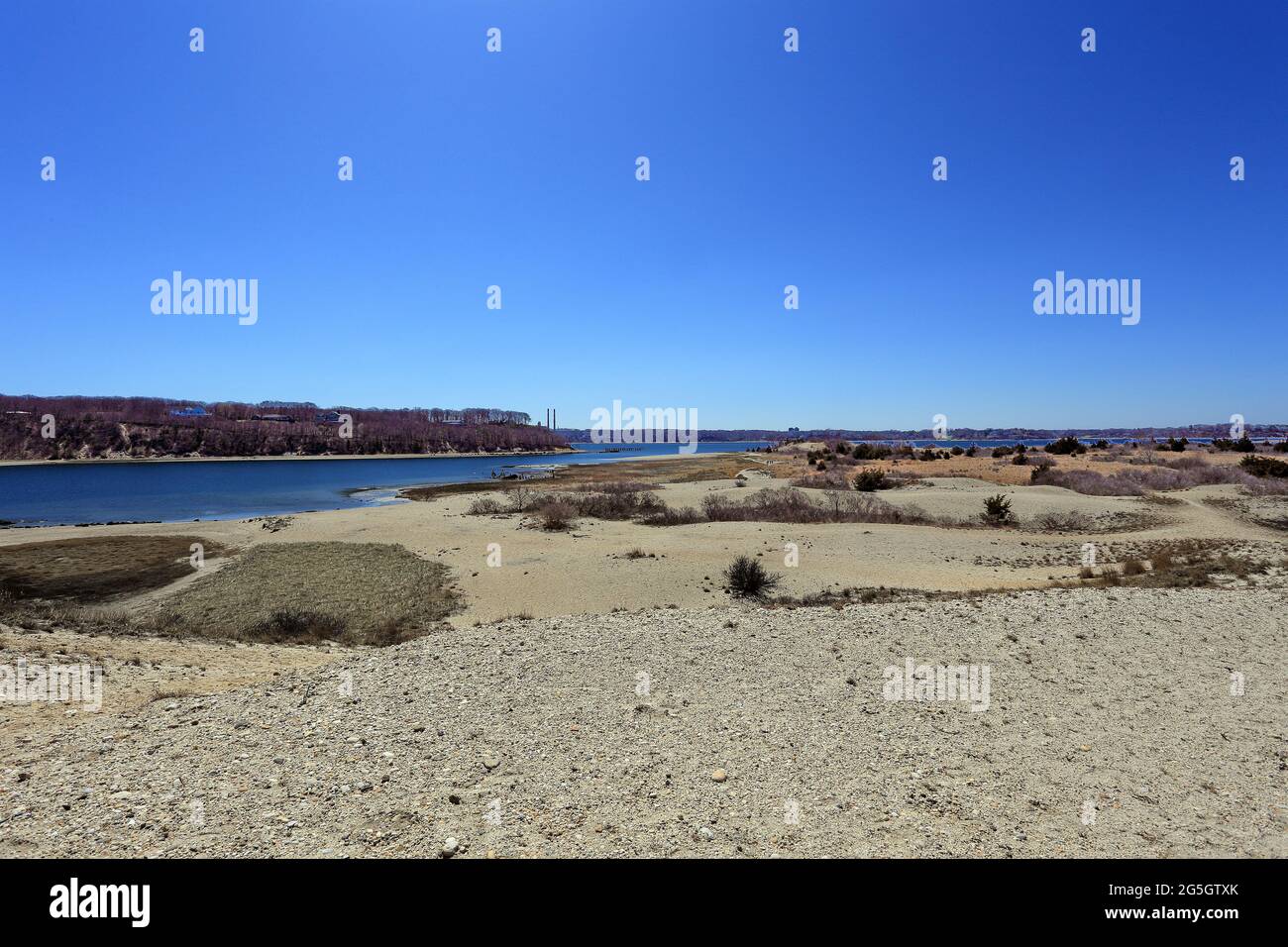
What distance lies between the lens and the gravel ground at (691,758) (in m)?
4.71

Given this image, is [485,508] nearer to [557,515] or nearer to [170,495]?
[557,515]

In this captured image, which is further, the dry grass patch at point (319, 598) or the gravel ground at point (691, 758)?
the dry grass patch at point (319, 598)

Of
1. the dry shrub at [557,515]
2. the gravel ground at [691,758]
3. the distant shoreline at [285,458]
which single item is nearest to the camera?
the gravel ground at [691,758]

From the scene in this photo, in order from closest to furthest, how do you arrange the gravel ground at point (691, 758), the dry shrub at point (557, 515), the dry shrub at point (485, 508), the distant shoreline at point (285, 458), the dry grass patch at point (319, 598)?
1. the gravel ground at point (691, 758)
2. the dry grass patch at point (319, 598)
3. the dry shrub at point (557, 515)
4. the dry shrub at point (485, 508)
5. the distant shoreline at point (285, 458)

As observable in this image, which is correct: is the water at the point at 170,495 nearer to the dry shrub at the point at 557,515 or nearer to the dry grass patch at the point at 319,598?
the dry shrub at the point at 557,515

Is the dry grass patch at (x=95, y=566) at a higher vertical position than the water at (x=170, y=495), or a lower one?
lower

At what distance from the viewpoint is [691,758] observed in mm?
6258

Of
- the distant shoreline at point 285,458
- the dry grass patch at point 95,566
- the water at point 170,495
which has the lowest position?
the dry grass patch at point 95,566

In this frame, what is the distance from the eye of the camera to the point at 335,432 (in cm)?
15725

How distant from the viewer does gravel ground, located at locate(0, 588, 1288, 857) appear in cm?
471

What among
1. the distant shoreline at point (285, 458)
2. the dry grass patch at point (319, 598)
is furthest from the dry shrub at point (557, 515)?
the distant shoreline at point (285, 458)

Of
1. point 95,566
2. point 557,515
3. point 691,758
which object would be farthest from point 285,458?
point 691,758
